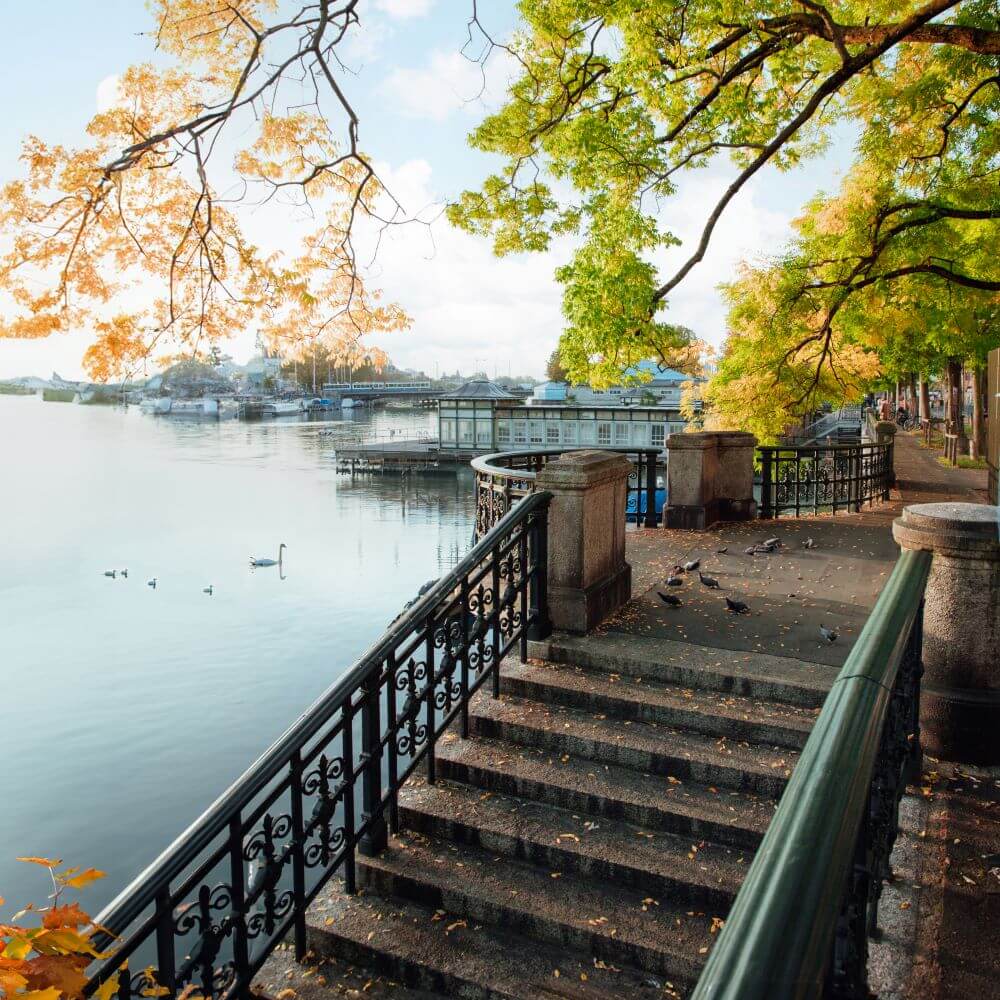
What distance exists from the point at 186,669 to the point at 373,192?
98.2 ft

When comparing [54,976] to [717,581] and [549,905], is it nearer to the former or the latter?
[549,905]

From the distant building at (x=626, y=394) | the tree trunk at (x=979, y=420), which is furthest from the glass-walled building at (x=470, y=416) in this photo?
the tree trunk at (x=979, y=420)

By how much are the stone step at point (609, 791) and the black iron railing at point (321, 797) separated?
30cm

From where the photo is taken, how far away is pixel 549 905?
4.80 metres

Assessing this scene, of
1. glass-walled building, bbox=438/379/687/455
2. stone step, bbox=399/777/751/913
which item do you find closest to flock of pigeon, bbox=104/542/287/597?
glass-walled building, bbox=438/379/687/455

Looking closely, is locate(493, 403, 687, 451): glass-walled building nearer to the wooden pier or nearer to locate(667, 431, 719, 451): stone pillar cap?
the wooden pier

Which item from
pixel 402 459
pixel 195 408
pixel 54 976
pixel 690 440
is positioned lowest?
pixel 54 976

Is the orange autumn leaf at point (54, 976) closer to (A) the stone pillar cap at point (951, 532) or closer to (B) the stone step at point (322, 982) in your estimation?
(B) the stone step at point (322, 982)

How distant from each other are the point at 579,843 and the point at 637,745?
0.91 meters

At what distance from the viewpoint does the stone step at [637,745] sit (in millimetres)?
5500

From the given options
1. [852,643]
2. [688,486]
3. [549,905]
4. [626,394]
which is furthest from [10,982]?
[626,394]

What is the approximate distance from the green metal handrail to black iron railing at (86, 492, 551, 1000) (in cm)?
280

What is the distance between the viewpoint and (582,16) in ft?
37.8

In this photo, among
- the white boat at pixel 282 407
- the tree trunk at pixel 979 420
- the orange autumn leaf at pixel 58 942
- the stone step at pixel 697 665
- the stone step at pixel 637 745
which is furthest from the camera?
the white boat at pixel 282 407
